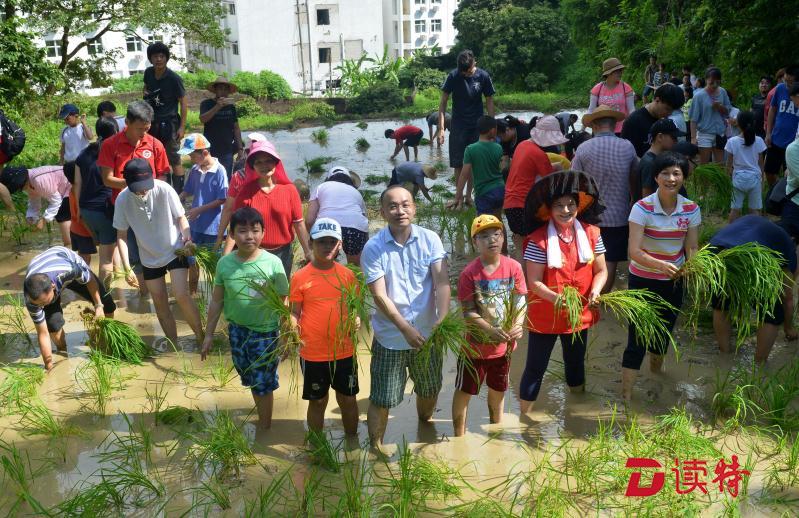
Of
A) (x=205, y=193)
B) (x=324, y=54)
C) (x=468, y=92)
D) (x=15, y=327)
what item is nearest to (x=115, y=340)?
(x=15, y=327)

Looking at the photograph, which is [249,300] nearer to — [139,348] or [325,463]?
[325,463]

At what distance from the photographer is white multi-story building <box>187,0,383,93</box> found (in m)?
48.3

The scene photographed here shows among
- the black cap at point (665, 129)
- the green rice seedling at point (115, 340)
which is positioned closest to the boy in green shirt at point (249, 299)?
the green rice seedling at point (115, 340)

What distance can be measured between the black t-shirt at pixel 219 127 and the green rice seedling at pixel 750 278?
658 centimetres

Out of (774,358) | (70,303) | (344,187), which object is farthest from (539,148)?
(70,303)

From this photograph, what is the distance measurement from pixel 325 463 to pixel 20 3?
1556cm

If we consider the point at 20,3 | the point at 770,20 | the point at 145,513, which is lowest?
the point at 145,513

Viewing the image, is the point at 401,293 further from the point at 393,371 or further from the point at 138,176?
the point at 138,176

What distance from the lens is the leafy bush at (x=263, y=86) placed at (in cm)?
3625

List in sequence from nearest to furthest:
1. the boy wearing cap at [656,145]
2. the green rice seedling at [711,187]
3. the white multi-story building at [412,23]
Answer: the boy wearing cap at [656,145]
the green rice seedling at [711,187]
the white multi-story building at [412,23]

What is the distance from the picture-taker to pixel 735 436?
15.4 feet

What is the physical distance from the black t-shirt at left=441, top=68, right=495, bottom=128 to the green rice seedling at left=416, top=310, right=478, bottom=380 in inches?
226

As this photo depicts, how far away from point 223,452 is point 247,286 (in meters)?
1.04

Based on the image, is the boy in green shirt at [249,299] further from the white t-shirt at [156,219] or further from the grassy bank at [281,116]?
the grassy bank at [281,116]
